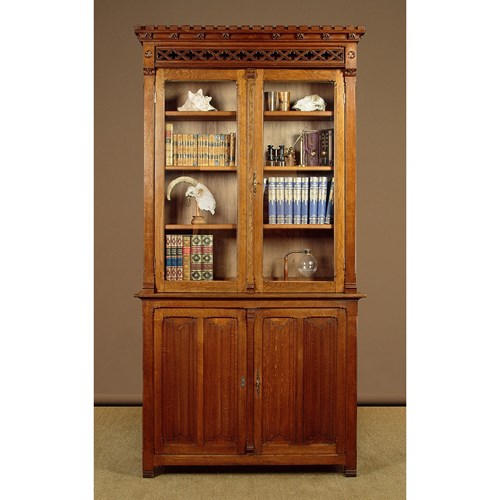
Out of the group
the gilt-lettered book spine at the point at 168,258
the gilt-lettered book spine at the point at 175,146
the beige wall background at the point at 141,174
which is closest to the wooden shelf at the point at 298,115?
the gilt-lettered book spine at the point at 175,146

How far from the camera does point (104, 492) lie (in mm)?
3455

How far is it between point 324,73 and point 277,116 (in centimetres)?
34

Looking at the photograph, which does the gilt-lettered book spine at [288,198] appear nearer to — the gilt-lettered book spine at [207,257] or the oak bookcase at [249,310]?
the oak bookcase at [249,310]

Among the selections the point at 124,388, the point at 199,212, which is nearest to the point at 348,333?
the point at 199,212

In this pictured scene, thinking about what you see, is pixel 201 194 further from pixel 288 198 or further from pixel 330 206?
pixel 330 206

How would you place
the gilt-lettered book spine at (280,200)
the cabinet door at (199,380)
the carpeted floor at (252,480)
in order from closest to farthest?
the carpeted floor at (252,480)
the cabinet door at (199,380)
the gilt-lettered book spine at (280,200)

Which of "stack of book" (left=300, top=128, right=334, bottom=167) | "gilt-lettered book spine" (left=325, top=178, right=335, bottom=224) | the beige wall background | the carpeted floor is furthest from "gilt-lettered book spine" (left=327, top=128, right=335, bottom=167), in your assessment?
the carpeted floor

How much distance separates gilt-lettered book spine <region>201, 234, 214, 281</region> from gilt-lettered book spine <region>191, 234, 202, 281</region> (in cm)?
2

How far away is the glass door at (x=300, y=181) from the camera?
370 centimetres

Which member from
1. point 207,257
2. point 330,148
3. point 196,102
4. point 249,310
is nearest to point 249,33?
point 196,102

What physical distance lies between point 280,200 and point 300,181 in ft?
0.50

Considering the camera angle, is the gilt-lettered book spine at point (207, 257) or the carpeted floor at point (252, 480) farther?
the gilt-lettered book spine at point (207, 257)

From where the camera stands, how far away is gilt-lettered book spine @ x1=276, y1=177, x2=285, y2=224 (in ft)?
12.3

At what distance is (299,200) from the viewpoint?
378cm
